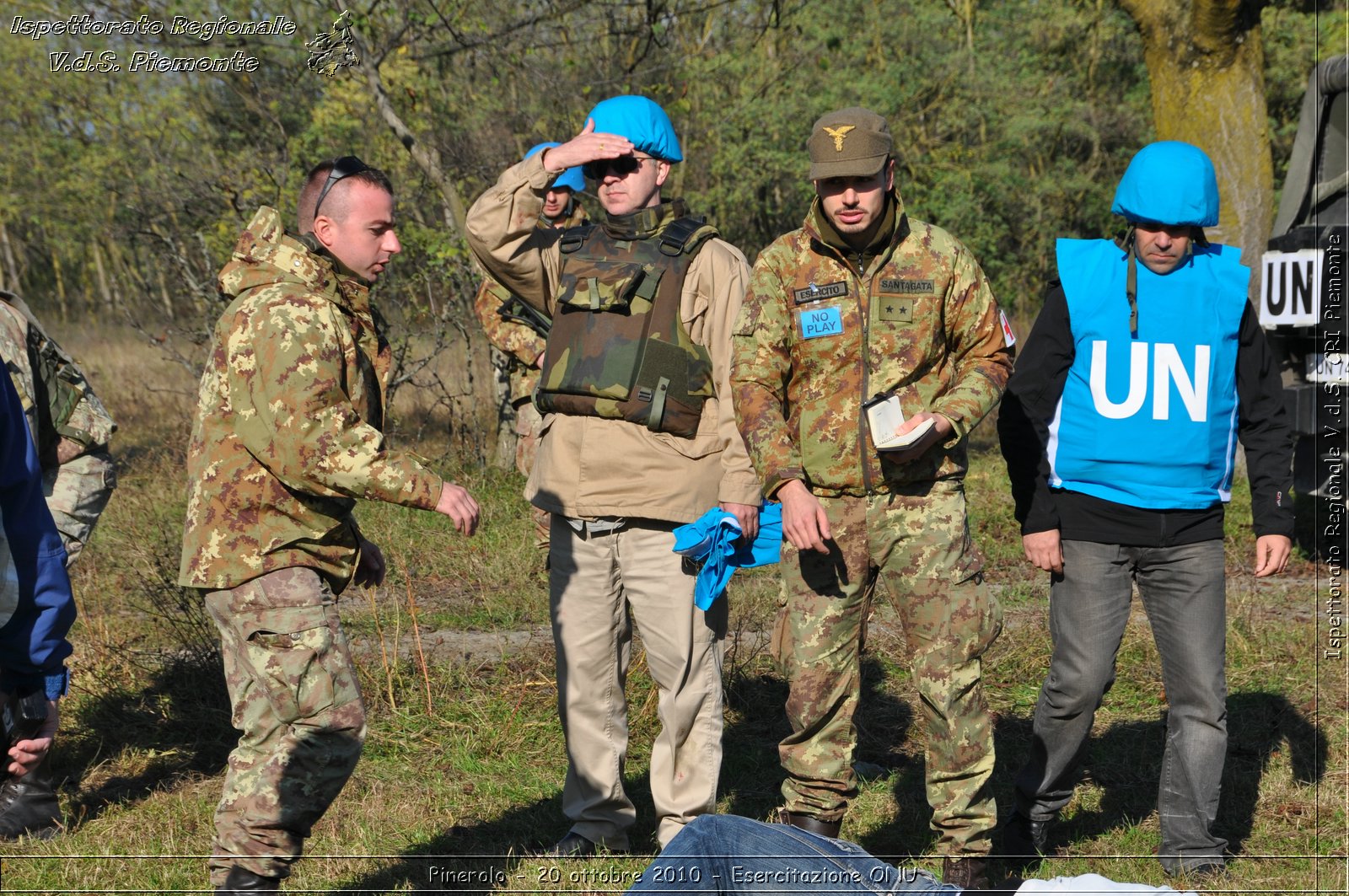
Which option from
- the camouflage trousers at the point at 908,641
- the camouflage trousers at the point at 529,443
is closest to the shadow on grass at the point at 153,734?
the camouflage trousers at the point at 529,443

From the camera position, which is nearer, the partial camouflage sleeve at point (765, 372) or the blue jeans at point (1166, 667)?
the partial camouflage sleeve at point (765, 372)

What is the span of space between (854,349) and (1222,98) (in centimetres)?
683

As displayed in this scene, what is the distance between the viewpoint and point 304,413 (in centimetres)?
319

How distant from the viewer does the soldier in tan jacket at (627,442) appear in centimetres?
397

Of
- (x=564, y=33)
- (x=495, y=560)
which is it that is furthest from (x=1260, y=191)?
(x=495, y=560)

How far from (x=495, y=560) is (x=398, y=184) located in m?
5.04

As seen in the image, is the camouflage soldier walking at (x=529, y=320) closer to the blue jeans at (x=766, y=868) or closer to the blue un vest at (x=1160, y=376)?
the blue un vest at (x=1160, y=376)

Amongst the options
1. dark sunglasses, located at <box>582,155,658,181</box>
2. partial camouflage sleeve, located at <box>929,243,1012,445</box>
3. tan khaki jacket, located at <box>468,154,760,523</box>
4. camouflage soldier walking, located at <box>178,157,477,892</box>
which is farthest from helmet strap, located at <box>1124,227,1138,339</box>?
camouflage soldier walking, located at <box>178,157,477,892</box>

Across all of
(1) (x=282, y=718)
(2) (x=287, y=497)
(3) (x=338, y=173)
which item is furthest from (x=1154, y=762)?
(3) (x=338, y=173)

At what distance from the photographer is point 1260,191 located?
30.6 feet

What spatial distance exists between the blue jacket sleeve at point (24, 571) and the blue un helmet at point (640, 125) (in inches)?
83.0

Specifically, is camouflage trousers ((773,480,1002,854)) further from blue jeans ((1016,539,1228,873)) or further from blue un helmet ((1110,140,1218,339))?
blue un helmet ((1110,140,1218,339))

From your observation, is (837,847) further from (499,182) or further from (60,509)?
(60,509)

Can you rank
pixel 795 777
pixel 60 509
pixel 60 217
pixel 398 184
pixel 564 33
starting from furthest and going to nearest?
1. pixel 60 217
2. pixel 398 184
3. pixel 564 33
4. pixel 60 509
5. pixel 795 777
